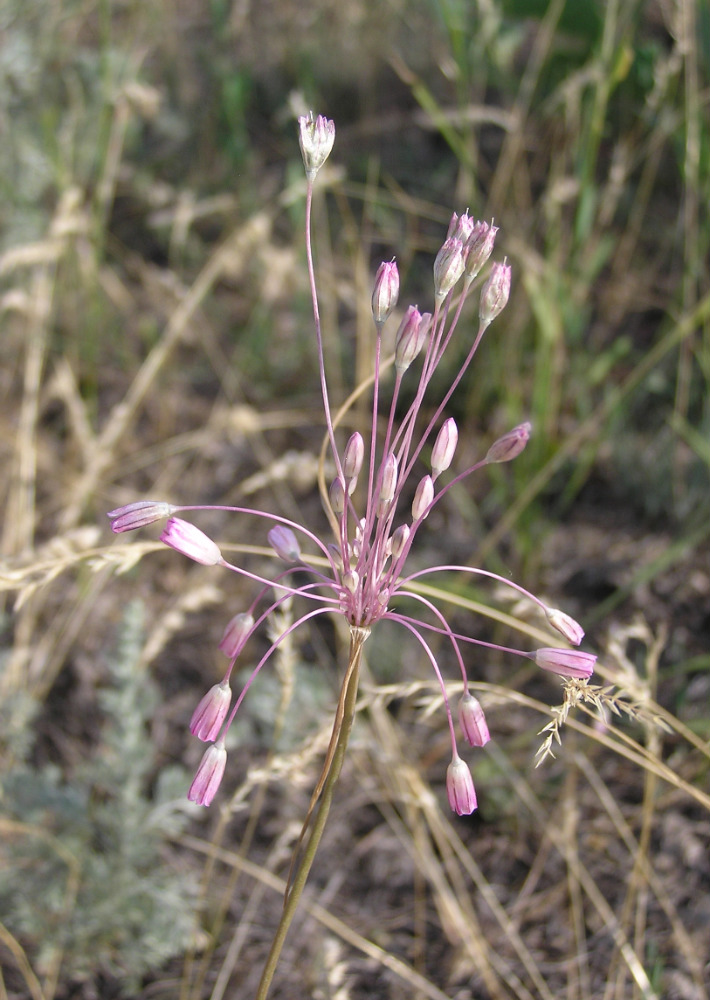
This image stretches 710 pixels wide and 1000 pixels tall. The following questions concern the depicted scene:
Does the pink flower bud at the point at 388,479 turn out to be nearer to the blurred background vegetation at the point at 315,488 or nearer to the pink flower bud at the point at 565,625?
the pink flower bud at the point at 565,625

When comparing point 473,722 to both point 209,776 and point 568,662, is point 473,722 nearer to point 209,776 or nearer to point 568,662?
point 568,662

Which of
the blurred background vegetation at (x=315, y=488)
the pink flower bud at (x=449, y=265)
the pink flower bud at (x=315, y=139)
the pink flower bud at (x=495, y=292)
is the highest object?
the pink flower bud at (x=315, y=139)

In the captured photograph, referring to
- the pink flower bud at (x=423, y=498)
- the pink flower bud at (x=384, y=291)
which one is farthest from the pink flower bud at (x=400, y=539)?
the pink flower bud at (x=384, y=291)

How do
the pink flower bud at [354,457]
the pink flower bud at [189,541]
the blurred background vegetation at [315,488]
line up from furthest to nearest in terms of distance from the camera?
the blurred background vegetation at [315,488]
the pink flower bud at [354,457]
the pink flower bud at [189,541]

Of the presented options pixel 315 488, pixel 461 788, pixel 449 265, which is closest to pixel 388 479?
pixel 449 265

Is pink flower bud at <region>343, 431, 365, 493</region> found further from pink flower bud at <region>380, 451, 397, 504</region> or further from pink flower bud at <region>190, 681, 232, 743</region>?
pink flower bud at <region>190, 681, 232, 743</region>

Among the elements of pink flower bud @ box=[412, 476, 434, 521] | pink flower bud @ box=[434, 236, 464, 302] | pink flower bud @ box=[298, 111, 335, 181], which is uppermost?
pink flower bud @ box=[298, 111, 335, 181]

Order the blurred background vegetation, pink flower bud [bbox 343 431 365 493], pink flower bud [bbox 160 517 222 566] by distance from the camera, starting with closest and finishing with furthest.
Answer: pink flower bud [bbox 160 517 222 566] < pink flower bud [bbox 343 431 365 493] < the blurred background vegetation

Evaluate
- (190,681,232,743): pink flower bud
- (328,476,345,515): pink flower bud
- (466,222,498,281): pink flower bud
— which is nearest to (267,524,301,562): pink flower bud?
(328,476,345,515): pink flower bud
